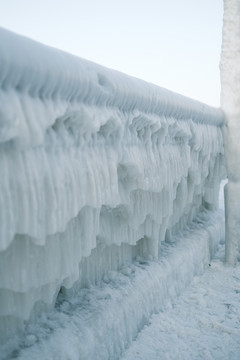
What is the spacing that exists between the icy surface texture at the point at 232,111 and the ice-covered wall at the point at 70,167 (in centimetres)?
53

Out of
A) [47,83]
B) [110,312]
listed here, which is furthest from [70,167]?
[110,312]

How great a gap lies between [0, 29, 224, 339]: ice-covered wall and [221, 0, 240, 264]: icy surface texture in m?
0.53

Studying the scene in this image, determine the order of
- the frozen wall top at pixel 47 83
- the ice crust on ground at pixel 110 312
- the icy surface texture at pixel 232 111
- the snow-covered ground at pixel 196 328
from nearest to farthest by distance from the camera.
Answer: the frozen wall top at pixel 47 83 < the ice crust on ground at pixel 110 312 < the snow-covered ground at pixel 196 328 < the icy surface texture at pixel 232 111

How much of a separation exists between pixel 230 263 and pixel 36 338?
1146 millimetres

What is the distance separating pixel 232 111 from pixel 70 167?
4.08 ft

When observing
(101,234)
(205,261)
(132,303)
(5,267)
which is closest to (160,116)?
(101,234)

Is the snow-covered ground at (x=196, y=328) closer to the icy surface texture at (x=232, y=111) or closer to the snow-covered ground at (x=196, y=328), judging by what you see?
the snow-covered ground at (x=196, y=328)

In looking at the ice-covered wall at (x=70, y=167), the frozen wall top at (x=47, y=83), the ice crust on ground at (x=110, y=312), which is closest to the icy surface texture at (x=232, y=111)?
the ice crust on ground at (x=110, y=312)

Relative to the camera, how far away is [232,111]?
5.78 feet

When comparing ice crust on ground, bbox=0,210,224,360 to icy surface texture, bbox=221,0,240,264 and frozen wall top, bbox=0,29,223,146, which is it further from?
frozen wall top, bbox=0,29,223,146

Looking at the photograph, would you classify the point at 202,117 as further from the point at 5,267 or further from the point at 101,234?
the point at 5,267

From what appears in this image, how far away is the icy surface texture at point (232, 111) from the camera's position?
1692mm

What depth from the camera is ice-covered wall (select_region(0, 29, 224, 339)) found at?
0.61 meters

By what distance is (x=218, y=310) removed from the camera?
127 cm
